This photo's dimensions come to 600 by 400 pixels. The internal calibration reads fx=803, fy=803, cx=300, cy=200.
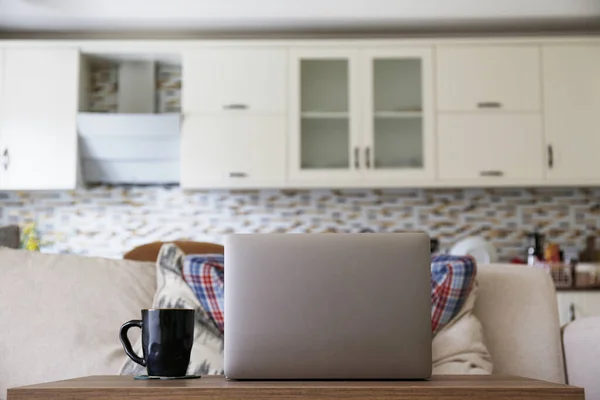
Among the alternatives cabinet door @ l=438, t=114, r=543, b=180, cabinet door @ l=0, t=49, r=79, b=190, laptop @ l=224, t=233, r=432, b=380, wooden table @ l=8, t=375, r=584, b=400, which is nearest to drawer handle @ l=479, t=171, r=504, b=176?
cabinet door @ l=438, t=114, r=543, b=180

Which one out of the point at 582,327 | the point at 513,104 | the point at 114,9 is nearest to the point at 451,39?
the point at 513,104

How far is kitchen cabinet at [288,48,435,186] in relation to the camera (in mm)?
4246

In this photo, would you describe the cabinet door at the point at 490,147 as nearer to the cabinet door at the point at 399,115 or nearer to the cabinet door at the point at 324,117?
the cabinet door at the point at 399,115

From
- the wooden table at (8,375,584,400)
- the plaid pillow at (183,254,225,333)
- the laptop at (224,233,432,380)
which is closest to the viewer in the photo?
the wooden table at (8,375,584,400)

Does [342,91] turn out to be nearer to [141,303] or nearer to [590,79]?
[590,79]

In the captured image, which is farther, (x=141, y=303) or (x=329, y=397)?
(x=141, y=303)

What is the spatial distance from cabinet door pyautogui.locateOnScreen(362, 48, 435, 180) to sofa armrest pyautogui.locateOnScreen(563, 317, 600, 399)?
2383 mm

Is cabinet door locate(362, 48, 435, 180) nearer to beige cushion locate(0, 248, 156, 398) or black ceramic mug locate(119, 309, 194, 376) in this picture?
beige cushion locate(0, 248, 156, 398)

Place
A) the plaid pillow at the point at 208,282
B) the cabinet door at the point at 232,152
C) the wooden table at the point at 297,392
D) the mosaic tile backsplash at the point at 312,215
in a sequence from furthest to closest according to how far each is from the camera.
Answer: the mosaic tile backsplash at the point at 312,215, the cabinet door at the point at 232,152, the plaid pillow at the point at 208,282, the wooden table at the point at 297,392

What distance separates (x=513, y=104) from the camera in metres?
4.28

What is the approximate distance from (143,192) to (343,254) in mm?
3510

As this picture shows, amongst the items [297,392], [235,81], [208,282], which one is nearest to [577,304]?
[235,81]

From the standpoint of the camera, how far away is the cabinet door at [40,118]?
4.24m

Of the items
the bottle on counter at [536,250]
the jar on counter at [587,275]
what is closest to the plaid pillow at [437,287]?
the jar on counter at [587,275]
